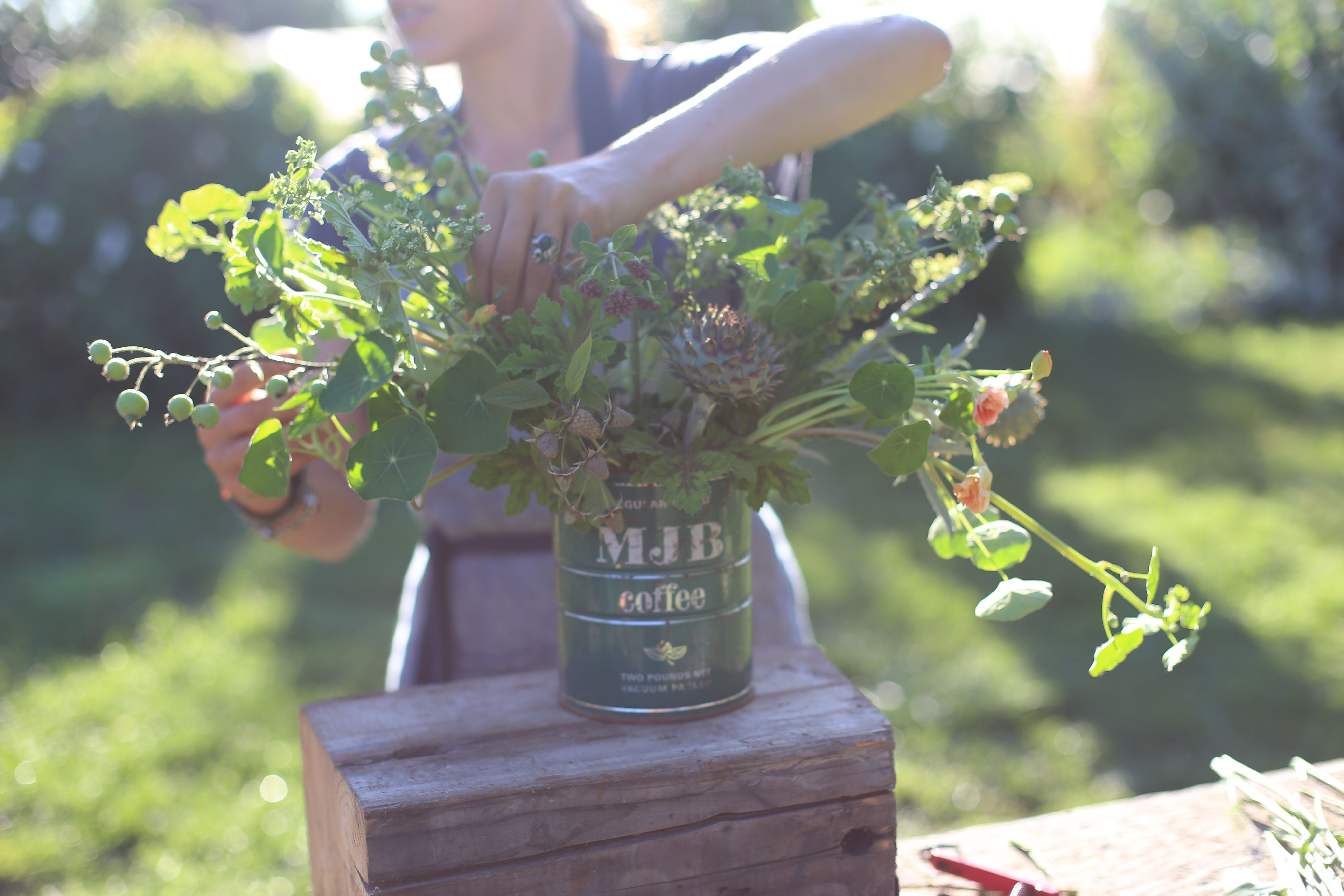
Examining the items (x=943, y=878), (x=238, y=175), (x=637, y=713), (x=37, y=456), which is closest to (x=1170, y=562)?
(x=943, y=878)

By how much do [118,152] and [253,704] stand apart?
3232 mm

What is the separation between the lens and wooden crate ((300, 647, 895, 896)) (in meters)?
0.77

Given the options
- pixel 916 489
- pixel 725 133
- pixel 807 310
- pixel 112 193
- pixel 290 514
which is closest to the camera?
pixel 807 310

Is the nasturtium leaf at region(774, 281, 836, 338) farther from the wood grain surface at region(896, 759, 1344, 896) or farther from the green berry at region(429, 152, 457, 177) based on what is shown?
the wood grain surface at region(896, 759, 1344, 896)

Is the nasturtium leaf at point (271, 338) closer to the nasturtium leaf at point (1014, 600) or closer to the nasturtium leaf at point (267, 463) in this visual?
the nasturtium leaf at point (267, 463)

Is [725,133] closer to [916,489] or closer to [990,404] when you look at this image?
[990,404]

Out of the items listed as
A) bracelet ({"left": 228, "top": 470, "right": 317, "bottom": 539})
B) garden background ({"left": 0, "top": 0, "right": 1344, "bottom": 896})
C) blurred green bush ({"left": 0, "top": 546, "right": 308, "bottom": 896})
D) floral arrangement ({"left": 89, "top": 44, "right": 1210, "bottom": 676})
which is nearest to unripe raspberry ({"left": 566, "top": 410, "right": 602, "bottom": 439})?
floral arrangement ({"left": 89, "top": 44, "right": 1210, "bottom": 676})

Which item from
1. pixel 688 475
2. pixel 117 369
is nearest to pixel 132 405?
pixel 117 369

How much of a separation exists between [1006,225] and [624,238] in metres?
0.31

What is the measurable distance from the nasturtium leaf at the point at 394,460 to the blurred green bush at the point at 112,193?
432cm

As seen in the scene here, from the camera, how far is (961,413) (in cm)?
76

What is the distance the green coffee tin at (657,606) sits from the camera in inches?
33.1

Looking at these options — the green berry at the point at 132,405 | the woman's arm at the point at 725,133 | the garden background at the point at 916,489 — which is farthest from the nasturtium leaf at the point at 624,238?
the garden background at the point at 916,489

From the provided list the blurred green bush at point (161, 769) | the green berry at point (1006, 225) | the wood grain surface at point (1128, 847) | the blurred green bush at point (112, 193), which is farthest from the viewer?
the blurred green bush at point (112, 193)
